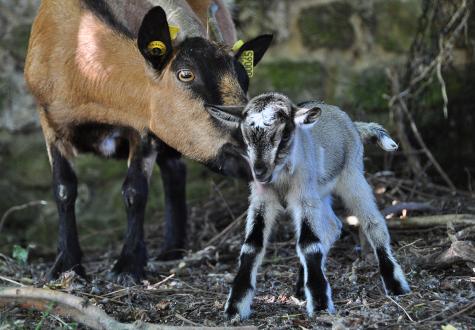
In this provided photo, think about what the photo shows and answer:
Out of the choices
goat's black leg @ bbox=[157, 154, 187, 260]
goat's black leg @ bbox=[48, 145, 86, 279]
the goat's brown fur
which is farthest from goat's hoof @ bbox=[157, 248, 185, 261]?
the goat's brown fur

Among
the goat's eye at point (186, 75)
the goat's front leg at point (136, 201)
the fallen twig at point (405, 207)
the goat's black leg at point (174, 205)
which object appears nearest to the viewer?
the goat's eye at point (186, 75)

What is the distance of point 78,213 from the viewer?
836cm

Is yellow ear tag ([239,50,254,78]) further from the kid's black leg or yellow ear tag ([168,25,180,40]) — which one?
the kid's black leg

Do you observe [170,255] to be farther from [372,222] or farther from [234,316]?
[234,316]

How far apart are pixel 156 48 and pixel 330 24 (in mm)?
3206

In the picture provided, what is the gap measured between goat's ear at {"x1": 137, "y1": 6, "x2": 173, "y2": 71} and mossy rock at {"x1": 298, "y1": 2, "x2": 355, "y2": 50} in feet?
Answer: 9.91

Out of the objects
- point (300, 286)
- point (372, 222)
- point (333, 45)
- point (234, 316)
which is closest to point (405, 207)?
point (372, 222)

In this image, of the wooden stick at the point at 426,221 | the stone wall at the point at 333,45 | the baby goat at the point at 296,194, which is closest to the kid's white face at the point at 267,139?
the baby goat at the point at 296,194

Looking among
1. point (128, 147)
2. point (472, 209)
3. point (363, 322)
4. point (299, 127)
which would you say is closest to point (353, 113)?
point (472, 209)

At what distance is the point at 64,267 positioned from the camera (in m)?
6.25

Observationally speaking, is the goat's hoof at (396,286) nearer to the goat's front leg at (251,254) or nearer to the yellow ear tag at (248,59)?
the goat's front leg at (251,254)

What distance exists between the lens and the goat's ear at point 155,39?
218 inches

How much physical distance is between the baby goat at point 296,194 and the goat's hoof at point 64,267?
183 centimetres

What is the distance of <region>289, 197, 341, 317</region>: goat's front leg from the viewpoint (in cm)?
462
